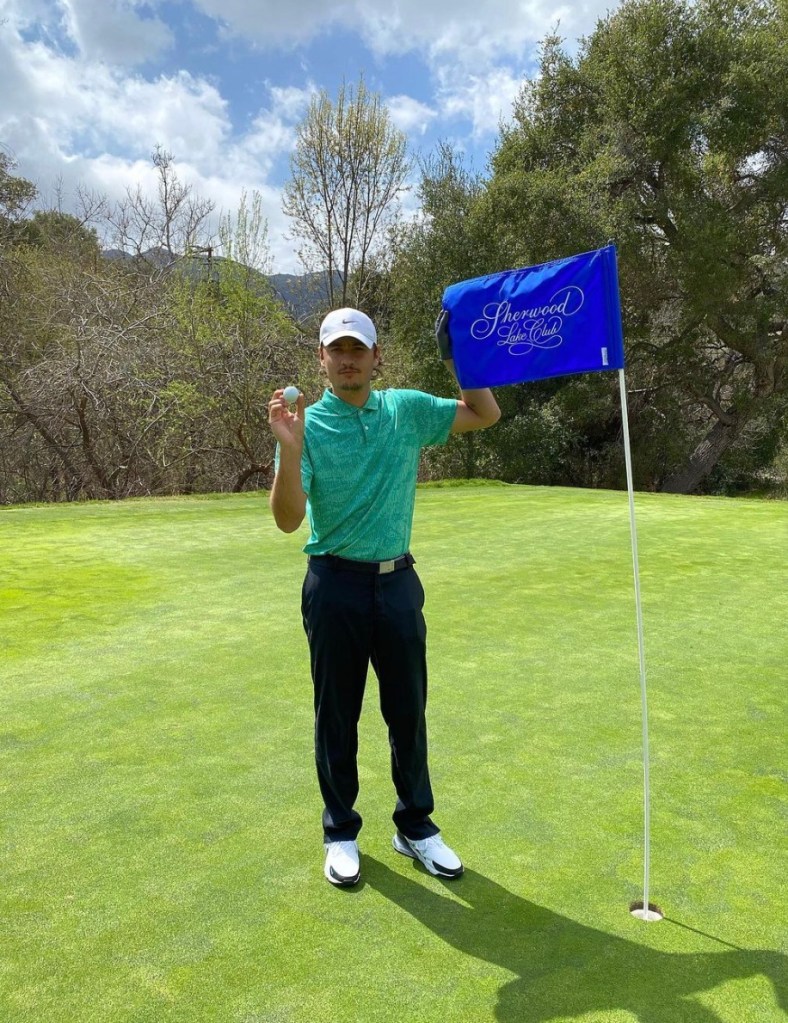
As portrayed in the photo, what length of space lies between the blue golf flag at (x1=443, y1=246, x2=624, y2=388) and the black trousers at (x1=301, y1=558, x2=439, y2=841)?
739 mm

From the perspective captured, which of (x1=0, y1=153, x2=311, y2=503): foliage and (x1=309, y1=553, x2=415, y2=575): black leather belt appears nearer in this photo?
(x1=309, y1=553, x2=415, y2=575): black leather belt

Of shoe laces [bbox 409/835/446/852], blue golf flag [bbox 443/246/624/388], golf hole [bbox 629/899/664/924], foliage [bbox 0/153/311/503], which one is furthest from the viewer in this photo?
foliage [bbox 0/153/311/503]

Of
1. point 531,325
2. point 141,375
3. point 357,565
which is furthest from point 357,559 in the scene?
point 141,375

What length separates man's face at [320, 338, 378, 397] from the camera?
8.21 feet

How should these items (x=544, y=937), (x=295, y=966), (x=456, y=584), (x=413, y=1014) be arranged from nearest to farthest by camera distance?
1. (x=413, y=1014)
2. (x=295, y=966)
3. (x=544, y=937)
4. (x=456, y=584)

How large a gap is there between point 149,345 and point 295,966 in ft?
49.4

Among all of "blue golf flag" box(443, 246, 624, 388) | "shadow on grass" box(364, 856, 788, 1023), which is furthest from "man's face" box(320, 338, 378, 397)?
"shadow on grass" box(364, 856, 788, 1023)

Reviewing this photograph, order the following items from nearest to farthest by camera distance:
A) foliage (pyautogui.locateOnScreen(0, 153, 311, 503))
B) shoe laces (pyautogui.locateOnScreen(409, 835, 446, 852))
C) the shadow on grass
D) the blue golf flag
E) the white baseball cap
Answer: the shadow on grass < the white baseball cap < shoe laces (pyautogui.locateOnScreen(409, 835, 446, 852)) < the blue golf flag < foliage (pyautogui.locateOnScreen(0, 153, 311, 503))

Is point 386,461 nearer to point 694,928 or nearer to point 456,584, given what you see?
point 694,928

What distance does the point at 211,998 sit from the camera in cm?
195

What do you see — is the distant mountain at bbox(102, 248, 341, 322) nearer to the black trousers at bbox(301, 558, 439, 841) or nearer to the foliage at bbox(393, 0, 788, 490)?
the foliage at bbox(393, 0, 788, 490)

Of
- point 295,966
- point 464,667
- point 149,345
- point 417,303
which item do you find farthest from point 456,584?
point 417,303

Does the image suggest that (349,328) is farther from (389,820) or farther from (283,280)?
(283,280)

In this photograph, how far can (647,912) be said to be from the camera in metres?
2.30
